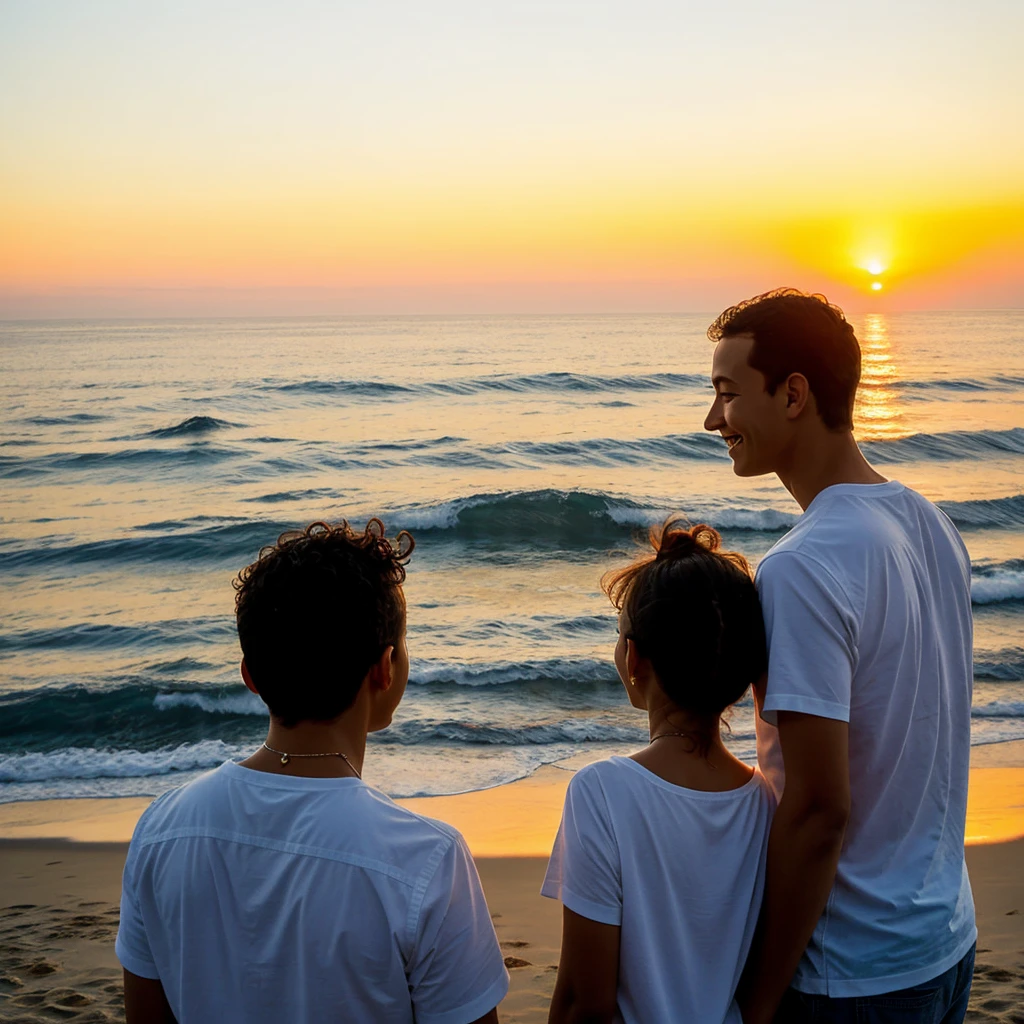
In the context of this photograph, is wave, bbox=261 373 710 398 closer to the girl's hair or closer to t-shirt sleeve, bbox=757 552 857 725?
the girl's hair

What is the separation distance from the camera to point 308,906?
1453 mm

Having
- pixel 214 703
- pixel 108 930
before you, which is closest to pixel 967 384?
pixel 214 703

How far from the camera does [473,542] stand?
654 inches

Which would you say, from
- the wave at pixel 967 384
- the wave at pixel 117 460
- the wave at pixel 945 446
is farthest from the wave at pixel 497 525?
the wave at pixel 967 384

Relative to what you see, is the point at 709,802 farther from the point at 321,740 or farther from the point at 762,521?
the point at 762,521

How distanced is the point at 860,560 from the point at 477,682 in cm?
774

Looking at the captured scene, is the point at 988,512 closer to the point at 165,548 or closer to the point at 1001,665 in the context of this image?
the point at 1001,665

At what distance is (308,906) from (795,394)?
1258mm

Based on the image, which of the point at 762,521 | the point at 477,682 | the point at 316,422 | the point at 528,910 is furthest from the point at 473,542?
Answer: the point at 316,422

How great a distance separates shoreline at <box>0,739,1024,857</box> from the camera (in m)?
6.05

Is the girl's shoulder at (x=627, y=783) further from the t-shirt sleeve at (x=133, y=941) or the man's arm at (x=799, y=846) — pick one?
the t-shirt sleeve at (x=133, y=941)

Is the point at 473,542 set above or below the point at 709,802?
below

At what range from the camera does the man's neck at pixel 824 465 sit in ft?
6.10

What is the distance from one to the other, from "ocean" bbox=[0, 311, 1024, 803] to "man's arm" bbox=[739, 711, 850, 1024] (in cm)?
107
